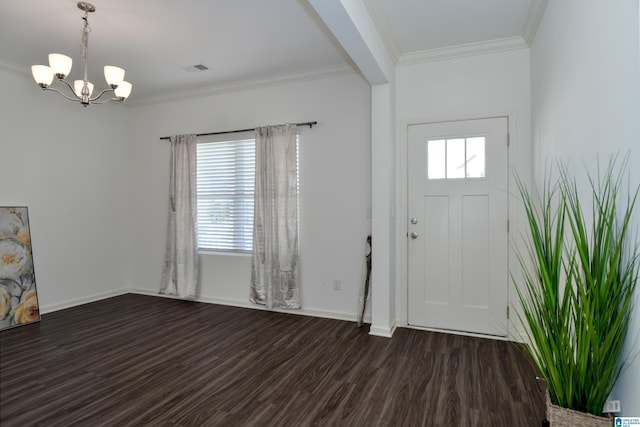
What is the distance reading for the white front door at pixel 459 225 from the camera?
10.8ft

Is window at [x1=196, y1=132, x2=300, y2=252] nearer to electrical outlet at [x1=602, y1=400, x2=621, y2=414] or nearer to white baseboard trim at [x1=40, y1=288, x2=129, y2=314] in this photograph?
white baseboard trim at [x1=40, y1=288, x2=129, y2=314]

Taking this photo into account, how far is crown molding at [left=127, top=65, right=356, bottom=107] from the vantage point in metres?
3.91

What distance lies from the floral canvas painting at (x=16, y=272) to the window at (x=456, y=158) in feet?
14.5

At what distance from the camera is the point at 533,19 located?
2.82 meters

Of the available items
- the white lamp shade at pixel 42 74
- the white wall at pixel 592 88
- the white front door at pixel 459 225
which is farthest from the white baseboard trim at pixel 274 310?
the white lamp shade at pixel 42 74

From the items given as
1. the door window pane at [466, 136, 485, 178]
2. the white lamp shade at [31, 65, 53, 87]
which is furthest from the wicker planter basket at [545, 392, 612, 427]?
the white lamp shade at [31, 65, 53, 87]

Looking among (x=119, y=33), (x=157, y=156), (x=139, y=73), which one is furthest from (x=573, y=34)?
(x=157, y=156)

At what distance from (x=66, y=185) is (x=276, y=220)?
2681mm

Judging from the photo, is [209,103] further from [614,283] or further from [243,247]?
[614,283]

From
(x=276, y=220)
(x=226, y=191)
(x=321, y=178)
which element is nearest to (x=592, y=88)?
(x=321, y=178)

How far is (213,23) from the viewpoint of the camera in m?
2.99

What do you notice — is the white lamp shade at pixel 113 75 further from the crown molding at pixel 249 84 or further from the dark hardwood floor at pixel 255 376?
the dark hardwood floor at pixel 255 376

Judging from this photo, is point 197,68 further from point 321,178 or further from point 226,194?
point 321,178

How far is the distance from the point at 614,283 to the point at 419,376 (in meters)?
1.58
